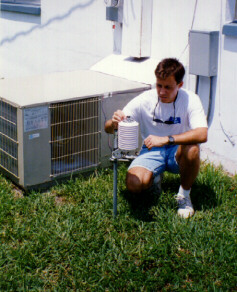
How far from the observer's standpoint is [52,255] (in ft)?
10.8

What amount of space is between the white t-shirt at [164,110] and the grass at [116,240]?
0.54 metres

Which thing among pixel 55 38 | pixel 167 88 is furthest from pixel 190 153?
pixel 55 38

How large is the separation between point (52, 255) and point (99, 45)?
3.28 m

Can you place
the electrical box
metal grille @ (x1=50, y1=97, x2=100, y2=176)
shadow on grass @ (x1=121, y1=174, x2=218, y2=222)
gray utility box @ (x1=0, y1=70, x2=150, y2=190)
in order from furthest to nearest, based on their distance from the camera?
the electrical box
metal grille @ (x1=50, y1=97, x2=100, y2=176)
gray utility box @ (x1=0, y1=70, x2=150, y2=190)
shadow on grass @ (x1=121, y1=174, x2=218, y2=222)

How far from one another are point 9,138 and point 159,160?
1288mm

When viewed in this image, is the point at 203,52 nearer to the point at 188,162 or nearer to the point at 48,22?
the point at 188,162

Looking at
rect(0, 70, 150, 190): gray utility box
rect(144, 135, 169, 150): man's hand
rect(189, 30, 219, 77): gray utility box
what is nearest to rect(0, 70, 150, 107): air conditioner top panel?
rect(0, 70, 150, 190): gray utility box

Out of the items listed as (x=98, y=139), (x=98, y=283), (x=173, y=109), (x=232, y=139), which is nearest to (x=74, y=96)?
(x=98, y=139)

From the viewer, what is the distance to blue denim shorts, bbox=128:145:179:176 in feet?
12.6

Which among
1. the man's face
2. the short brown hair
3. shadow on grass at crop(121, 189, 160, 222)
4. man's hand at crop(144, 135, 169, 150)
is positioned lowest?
shadow on grass at crop(121, 189, 160, 222)

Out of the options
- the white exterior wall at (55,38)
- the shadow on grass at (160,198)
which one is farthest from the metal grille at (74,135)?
the white exterior wall at (55,38)

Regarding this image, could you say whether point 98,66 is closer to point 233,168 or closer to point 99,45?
point 99,45

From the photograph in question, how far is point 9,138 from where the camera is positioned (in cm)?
421

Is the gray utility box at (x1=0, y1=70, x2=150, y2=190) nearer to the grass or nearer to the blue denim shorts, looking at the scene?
the grass
